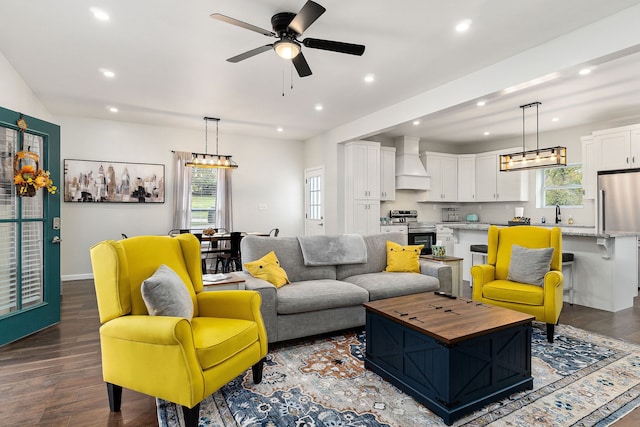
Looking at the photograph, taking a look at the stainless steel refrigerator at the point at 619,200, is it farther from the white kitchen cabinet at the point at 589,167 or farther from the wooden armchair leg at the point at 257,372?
the wooden armchair leg at the point at 257,372

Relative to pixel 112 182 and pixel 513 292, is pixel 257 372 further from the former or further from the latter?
pixel 112 182

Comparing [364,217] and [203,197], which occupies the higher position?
[203,197]

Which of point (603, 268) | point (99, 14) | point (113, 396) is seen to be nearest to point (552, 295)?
point (603, 268)

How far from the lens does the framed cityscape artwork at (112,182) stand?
5949 mm

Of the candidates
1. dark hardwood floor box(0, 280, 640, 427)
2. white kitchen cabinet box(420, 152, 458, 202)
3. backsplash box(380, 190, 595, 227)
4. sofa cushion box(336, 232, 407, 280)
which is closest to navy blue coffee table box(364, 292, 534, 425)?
dark hardwood floor box(0, 280, 640, 427)

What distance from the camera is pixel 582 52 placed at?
3.06m

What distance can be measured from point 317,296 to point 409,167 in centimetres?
485

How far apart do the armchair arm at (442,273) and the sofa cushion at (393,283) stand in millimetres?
96

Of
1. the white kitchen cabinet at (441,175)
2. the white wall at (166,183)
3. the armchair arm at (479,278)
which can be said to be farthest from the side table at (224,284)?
the white kitchen cabinet at (441,175)

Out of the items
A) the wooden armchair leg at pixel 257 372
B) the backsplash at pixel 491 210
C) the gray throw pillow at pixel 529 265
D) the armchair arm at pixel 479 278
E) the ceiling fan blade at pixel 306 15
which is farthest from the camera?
the backsplash at pixel 491 210

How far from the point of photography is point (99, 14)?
2.88m

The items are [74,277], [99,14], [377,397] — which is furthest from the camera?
[74,277]

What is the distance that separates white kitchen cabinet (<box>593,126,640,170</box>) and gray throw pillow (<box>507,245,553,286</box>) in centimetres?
319

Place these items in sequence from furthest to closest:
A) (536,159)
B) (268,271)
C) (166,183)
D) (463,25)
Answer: (166,183) → (536,159) → (268,271) → (463,25)
